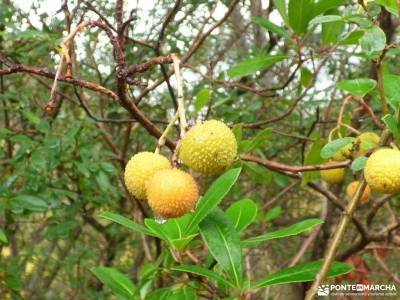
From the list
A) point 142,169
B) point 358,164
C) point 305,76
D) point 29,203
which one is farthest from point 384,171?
point 29,203

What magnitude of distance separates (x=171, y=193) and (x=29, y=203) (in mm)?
1109

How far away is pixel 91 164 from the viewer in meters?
1.93

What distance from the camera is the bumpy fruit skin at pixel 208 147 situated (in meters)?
0.85

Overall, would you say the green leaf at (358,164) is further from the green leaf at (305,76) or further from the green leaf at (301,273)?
the green leaf at (305,76)

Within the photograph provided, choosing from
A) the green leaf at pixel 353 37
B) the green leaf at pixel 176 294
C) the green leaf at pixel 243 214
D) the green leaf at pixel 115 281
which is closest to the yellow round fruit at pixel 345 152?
the green leaf at pixel 243 214

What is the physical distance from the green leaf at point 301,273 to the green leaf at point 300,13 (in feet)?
2.29

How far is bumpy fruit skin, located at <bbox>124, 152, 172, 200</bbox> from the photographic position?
89 centimetres

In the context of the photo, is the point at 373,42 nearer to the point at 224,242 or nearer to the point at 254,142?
the point at 254,142

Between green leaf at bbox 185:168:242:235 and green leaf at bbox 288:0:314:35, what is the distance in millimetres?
686

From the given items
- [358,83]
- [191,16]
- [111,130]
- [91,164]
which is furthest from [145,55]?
[358,83]

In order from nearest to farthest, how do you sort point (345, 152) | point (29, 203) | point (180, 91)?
point (180, 91), point (345, 152), point (29, 203)

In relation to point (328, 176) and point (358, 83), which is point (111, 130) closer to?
point (328, 176)

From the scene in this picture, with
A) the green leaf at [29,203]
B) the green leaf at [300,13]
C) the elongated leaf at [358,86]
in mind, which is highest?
the green leaf at [300,13]

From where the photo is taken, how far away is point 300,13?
138 cm
